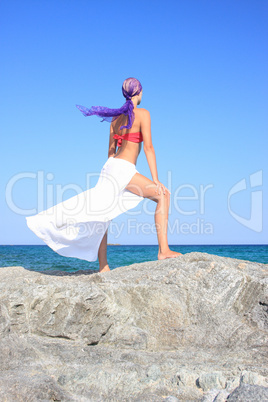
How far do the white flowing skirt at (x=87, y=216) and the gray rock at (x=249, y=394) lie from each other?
307 centimetres

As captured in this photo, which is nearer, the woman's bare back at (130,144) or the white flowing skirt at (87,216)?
the white flowing skirt at (87,216)

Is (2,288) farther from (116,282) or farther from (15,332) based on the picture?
(116,282)

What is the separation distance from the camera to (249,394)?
6.93 feet

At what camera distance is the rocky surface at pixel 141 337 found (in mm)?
2322

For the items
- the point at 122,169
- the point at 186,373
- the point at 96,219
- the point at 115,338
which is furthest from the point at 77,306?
the point at 122,169

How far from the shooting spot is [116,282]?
3549mm

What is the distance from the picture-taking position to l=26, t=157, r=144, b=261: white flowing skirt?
4980 mm

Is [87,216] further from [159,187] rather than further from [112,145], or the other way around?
[112,145]

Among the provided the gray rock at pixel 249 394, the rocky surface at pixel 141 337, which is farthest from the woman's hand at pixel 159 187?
the gray rock at pixel 249 394

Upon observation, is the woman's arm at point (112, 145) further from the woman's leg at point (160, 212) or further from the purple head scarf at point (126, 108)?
the woman's leg at point (160, 212)

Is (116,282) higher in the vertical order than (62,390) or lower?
higher

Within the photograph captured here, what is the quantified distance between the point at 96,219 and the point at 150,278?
4.96ft

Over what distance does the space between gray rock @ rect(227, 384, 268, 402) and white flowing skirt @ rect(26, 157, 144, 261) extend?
307 cm

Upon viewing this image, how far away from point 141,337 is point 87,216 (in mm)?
2255
